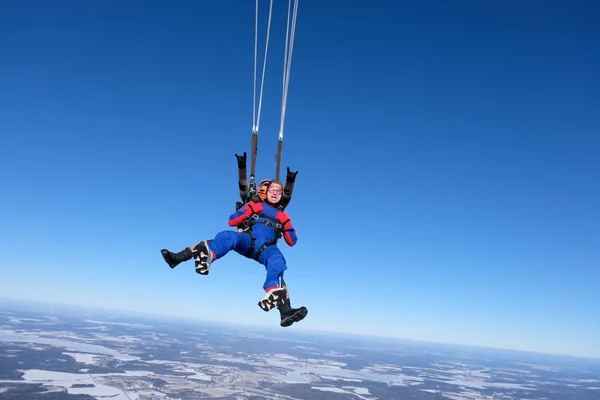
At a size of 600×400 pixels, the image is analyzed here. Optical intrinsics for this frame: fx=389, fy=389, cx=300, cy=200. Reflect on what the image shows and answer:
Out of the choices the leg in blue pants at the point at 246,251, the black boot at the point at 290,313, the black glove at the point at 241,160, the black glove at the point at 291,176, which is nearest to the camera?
the black boot at the point at 290,313

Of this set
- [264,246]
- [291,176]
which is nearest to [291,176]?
[291,176]

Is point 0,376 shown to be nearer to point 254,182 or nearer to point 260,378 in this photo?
point 260,378

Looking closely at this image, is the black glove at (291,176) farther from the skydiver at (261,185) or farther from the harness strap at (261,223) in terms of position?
the harness strap at (261,223)

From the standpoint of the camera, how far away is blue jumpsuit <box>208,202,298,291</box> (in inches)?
231

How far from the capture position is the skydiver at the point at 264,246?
5.53 meters

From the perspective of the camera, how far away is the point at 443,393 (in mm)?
99062

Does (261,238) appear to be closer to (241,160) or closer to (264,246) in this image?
(264,246)

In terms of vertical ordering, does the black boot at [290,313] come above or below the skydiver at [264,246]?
below

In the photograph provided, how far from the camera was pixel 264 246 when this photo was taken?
6.28m

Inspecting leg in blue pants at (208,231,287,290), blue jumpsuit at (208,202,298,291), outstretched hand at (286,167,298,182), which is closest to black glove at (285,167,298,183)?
outstretched hand at (286,167,298,182)

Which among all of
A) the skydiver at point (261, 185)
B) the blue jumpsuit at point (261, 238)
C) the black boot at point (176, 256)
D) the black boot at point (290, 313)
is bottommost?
the black boot at point (290, 313)

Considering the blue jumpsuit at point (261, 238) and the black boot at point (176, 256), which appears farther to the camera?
the blue jumpsuit at point (261, 238)

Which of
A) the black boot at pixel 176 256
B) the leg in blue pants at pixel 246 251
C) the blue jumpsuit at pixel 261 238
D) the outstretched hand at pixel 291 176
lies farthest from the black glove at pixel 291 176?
the black boot at pixel 176 256

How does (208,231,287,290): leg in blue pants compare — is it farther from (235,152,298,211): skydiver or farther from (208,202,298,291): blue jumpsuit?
(235,152,298,211): skydiver
